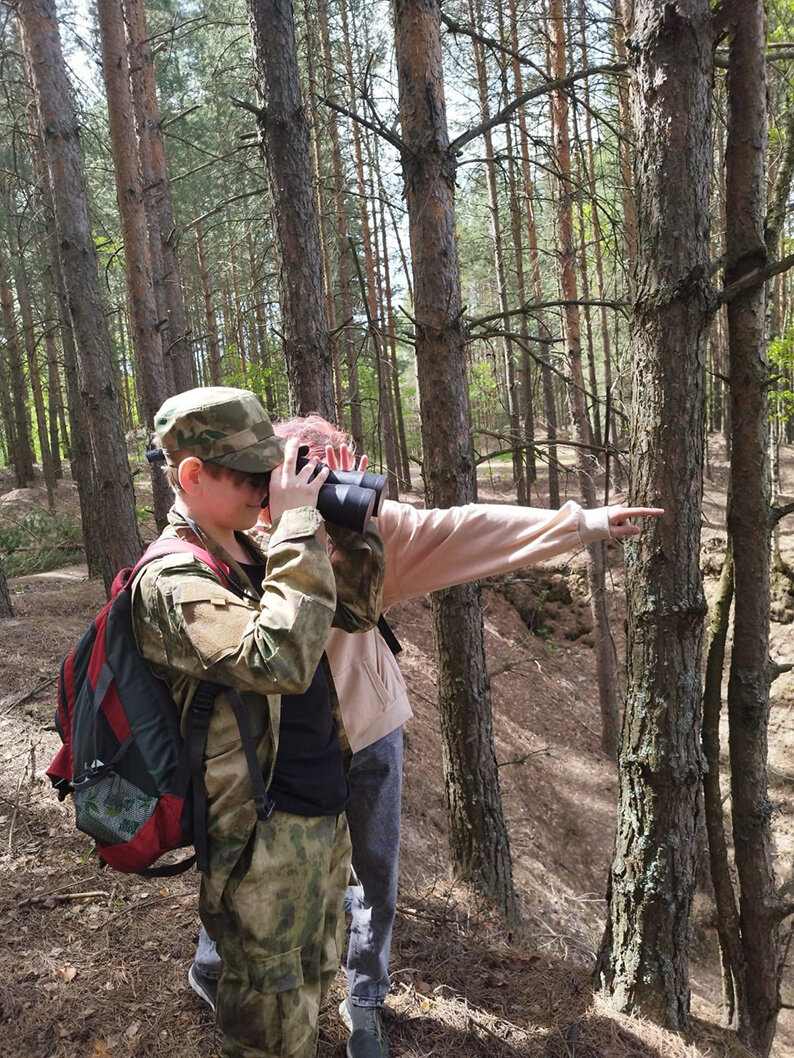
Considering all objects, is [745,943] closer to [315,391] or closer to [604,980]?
[604,980]

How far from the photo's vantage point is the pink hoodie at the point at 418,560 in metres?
2.10

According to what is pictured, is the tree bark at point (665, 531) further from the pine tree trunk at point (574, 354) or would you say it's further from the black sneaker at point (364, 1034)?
the pine tree trunk at point (574, 354)

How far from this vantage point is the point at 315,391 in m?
4.28

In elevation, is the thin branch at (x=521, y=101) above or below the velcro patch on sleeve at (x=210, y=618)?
above

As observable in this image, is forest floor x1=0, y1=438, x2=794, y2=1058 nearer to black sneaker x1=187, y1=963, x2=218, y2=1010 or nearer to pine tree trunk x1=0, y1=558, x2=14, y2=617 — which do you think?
black sneaker x1=187, y1=963, x2=218, y2=1010

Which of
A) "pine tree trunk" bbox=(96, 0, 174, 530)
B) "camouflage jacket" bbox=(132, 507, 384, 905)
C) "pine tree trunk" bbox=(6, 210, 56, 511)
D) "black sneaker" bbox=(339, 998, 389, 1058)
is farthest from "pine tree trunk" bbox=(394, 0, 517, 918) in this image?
"pine tree trunk" bbox=(6, 210, 56, 511)

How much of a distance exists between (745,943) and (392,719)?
217cm

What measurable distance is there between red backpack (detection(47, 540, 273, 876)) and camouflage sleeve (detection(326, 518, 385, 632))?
0.51 meters

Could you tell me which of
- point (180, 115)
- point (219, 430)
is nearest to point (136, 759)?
point (219, 430)

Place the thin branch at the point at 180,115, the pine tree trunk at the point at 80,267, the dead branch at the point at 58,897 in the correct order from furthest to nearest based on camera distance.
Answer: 1. the thin branch at the point at 180,115
2. the pine tree trunk at the point at 80,267
3. the dead branch at the point at 58,897

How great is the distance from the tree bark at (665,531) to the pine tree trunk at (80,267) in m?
4.98

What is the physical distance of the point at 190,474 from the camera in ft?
5.82

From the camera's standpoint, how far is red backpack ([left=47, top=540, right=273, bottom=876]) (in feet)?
5.26

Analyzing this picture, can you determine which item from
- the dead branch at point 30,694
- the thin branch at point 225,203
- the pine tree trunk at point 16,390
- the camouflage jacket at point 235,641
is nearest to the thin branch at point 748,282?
the camouflage jacket at point 235,641
